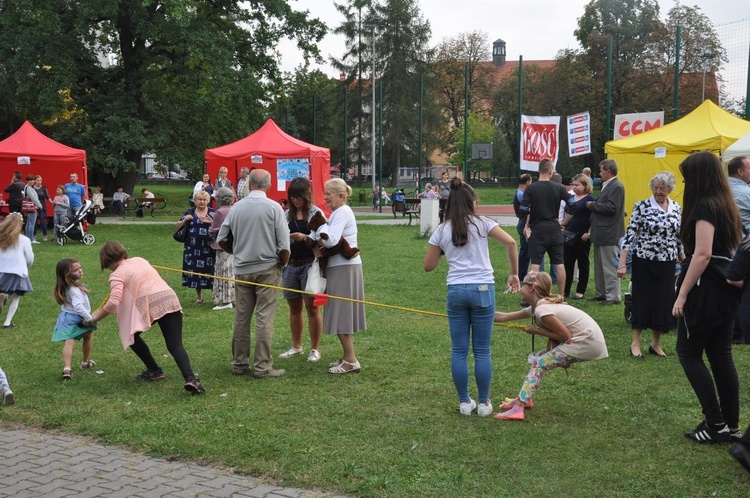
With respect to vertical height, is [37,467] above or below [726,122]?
below

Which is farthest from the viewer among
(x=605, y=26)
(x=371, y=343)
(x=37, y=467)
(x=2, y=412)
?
(x=605, y=26)

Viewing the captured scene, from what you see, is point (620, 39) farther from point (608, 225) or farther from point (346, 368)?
point (346, 368)

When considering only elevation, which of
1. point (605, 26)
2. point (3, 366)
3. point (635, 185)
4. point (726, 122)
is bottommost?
point (3, 366)

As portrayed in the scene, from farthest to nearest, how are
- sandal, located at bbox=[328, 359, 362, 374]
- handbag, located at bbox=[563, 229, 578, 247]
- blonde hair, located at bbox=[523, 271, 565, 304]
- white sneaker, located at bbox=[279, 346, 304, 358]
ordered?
handbag, located at bbox=[563, 229, 578, 247], white sneaker, located at bbox=[279, 346, 304, 358], sandal, located at bbox=[328, 359, 362, 374], blonde hair, located at bbox=[523, 271, 565, 304]

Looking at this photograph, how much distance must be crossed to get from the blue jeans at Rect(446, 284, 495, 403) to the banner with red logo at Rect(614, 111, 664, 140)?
523 inches

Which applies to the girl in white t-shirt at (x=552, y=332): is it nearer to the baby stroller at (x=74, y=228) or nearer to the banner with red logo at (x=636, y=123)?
the banner with red logo at (x=636, y=123)

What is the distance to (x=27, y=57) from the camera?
2753cm

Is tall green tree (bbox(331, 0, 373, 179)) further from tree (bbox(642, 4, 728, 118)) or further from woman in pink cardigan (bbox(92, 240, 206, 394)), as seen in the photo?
woman in pink cardigan (bbox(92, 240, 206, 394))

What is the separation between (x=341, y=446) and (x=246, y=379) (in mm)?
2037

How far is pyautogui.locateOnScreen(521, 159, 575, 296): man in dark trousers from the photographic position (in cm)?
1004

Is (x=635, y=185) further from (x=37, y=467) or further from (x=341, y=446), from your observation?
(x=37, y=467)

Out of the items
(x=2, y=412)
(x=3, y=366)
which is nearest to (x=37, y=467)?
(x=2, y=412)

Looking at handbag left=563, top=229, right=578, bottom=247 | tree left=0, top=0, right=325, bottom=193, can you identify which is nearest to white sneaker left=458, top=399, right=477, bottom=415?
handbag left=563, top=229, right=578, bottom=247

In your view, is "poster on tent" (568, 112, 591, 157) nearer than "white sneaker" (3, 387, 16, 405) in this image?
No
